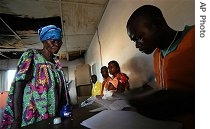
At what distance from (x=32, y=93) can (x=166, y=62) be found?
0.80m

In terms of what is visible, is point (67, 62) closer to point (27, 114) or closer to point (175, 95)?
point (27, 114)

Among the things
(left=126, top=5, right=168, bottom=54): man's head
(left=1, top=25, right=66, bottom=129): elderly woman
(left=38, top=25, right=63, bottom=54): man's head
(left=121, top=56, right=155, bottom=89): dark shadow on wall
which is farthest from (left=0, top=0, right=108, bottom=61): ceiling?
(left=126, top=5, right=168, bottom=54): man's head

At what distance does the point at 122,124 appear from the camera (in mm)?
620

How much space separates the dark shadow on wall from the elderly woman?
94 centimetres

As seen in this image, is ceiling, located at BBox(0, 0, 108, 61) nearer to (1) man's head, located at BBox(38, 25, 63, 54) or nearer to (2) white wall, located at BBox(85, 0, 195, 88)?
(2) white wall, located at BBox(85, 0, 195, 88)

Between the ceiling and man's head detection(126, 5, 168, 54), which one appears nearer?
man's head detection(126, 5, 168, 54)

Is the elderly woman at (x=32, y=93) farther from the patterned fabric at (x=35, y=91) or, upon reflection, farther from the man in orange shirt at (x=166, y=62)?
the man in orange shirt at (x=166, y=62)

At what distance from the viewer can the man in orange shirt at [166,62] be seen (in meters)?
0.50

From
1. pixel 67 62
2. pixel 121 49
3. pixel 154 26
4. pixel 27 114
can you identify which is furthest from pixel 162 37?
pixel 67 62

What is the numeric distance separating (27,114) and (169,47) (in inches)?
34.8

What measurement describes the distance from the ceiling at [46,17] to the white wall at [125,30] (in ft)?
1.79

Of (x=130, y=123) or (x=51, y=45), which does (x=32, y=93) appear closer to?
(x=51, y=45)

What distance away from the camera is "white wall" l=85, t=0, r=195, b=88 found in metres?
1.38
